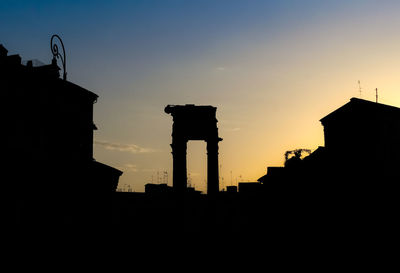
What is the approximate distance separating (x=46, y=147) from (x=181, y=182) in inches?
461

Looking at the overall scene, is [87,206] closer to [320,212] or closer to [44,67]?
[44,67]

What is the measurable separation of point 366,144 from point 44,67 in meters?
21.5

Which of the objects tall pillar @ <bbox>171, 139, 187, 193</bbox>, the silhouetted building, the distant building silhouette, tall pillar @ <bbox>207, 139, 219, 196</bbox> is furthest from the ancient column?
the distant building silhouette

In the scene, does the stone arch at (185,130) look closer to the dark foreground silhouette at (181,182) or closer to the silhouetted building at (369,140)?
the dark foreground silhouette at (181,182)

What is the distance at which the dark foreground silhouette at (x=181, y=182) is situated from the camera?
21047 mm

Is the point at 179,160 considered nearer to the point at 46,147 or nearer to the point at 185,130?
the point at 185,130

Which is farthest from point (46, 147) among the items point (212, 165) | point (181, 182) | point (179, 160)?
point (212, 165)

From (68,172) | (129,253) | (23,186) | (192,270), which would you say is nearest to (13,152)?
(23,186)

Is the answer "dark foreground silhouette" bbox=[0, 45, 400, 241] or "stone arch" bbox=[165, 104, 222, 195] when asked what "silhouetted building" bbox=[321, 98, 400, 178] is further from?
"stone arch" bbox=[165, 104, 222, 195]

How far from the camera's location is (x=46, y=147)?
2305 centimetres

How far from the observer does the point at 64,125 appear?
979 inches

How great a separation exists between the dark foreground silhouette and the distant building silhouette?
56 mm

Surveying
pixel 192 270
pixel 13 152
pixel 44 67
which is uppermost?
pixel 44 67

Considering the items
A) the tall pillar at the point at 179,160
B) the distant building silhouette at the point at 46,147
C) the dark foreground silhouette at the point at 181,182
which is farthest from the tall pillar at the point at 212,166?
the distant building silhouette at the point at 46,147
